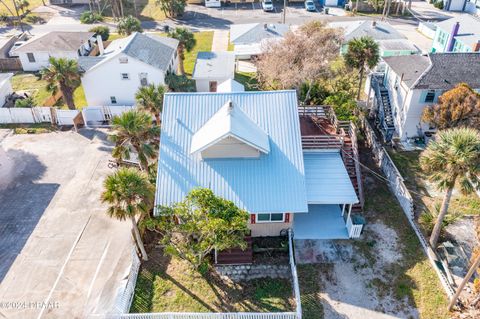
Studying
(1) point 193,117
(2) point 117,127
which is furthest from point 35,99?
(1) point 193,117

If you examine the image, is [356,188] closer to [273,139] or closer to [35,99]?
[273,139]

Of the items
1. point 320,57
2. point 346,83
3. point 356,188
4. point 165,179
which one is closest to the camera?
point 165,179

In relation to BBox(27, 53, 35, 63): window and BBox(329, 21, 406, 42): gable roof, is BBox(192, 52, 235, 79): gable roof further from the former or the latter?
BBox(27, 53, 35, 63): window

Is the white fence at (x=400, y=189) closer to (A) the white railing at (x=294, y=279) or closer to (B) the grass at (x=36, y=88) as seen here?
(A) the white railing at (x=294, y=279)

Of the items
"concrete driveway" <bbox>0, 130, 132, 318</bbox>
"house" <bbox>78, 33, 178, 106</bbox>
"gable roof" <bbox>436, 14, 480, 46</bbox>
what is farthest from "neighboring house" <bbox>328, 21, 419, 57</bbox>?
"concrete driveway" <bbox>0, 130, 132, 318</bbox>

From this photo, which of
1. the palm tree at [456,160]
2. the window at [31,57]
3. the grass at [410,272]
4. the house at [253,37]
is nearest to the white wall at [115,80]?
the house at [253,37]

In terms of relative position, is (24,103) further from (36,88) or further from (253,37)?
(253,37)

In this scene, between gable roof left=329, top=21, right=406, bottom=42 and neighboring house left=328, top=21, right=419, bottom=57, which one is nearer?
neighboring house left=328, top=21, right=419, bottom=57

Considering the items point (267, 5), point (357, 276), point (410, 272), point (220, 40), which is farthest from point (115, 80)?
point (267, 5)
